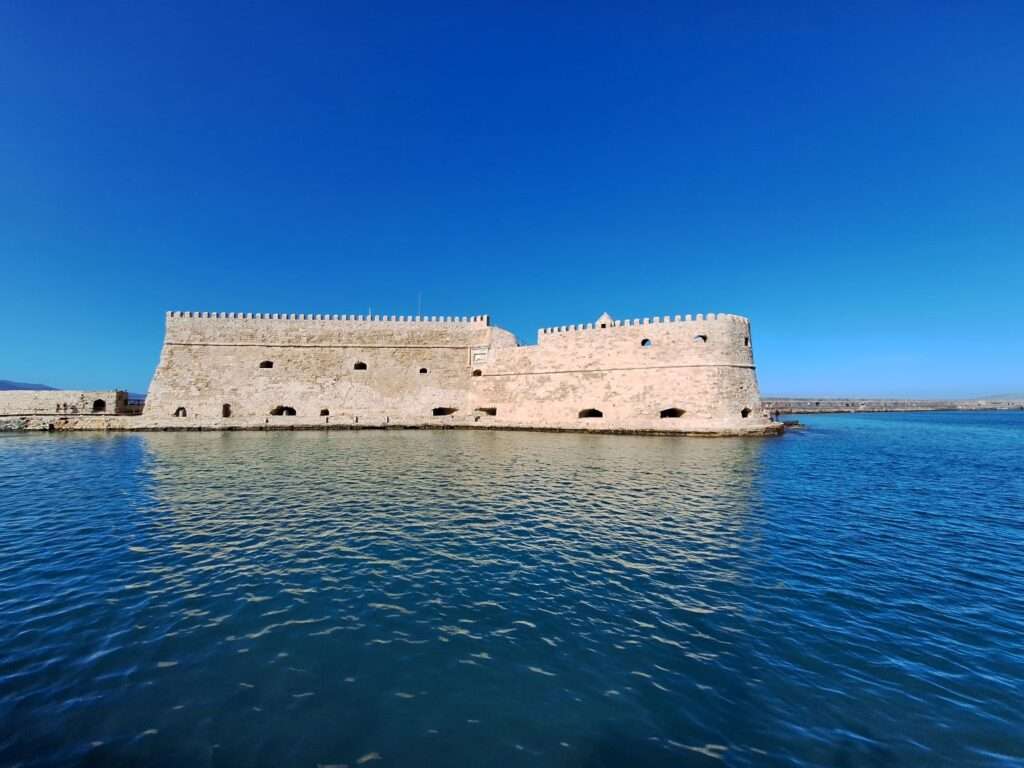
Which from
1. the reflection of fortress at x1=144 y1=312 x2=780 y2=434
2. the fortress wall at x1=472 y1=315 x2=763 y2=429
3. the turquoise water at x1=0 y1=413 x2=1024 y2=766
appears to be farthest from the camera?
the reflection of fortress at x1=144 y1=312 x2=780 y2=434

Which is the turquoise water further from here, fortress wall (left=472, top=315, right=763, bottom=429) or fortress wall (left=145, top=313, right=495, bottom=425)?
fortress wall (left=145, top=313, right=495, bottom=425)

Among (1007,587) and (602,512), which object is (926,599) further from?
(602,512)

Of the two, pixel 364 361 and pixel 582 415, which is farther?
pixel 364 361

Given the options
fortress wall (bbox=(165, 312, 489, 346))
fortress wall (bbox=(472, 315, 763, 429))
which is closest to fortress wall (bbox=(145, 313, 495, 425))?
fortress wall (bbox=(165, 312, 489, 346))

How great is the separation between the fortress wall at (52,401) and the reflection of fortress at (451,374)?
9.54 ft

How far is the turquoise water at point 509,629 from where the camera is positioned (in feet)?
10.3

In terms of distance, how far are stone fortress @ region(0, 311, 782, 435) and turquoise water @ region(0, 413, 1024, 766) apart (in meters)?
14.1

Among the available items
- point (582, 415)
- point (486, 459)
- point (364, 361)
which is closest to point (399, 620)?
point (486, 459)

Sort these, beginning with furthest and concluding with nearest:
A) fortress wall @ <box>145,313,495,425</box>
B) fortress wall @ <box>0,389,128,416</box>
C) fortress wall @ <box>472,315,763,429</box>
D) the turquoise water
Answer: fortress wall @ <box>145,313,495,425</box>, fortress wall @ <box>0,389,128,416</box>, fortress wall @ <box>472,315,763,429</box>, the turquoise water

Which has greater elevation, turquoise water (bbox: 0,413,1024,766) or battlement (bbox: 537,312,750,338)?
battlement (bbox: 537,312,750,338)

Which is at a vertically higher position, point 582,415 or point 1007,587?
point 582,415

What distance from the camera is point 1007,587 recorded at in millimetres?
5621

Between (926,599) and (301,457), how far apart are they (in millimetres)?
15946

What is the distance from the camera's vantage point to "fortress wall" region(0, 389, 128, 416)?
24766 mm
